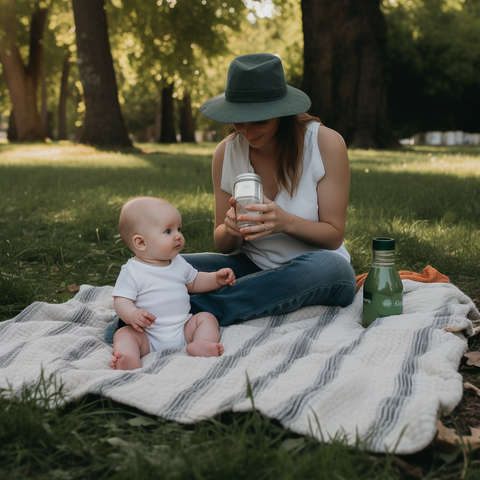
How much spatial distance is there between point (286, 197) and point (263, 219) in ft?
1.56

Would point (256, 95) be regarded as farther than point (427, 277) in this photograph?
No

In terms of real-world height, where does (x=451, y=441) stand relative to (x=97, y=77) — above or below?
below

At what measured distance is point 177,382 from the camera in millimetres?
2027

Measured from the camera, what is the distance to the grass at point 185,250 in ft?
4.93

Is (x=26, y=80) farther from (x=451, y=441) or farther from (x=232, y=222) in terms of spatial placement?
(x=451, y=441)

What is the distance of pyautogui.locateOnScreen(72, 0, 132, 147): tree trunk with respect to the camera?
41.0ft

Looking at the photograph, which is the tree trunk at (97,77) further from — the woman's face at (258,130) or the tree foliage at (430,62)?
Result: the tree foliage at (430,62)

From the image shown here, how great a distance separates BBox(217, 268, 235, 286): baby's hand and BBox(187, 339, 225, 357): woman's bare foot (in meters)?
0.38

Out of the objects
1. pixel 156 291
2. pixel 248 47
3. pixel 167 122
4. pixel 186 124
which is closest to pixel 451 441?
pixel 156 291

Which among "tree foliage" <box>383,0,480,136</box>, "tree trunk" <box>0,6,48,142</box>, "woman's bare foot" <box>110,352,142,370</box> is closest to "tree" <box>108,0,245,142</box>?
"tree trunk" <box>0,6,48,142</box>

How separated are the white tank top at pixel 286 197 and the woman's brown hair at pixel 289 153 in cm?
3

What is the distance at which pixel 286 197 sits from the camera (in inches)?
110

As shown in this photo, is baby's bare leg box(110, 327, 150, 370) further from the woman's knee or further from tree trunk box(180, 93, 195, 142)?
tree trunk box(180, 93, 195, 142)

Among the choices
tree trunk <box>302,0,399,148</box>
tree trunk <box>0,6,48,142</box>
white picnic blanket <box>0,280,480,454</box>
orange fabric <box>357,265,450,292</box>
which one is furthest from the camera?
tree trunk <box>0,6,48,142</box>
